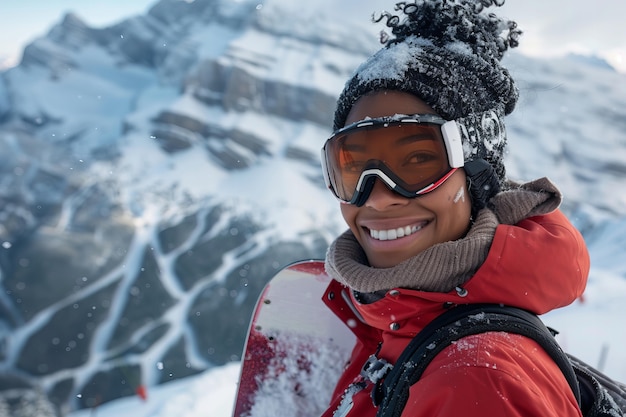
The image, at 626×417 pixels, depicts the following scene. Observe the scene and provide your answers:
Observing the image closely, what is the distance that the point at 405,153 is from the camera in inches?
60.1

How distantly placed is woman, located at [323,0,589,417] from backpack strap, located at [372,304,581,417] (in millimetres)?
24

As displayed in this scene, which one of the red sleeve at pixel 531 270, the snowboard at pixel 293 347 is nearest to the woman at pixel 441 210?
the red sleeve at pixel 531 270

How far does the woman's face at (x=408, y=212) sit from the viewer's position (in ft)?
4.68

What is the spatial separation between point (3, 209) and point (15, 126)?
3265cm

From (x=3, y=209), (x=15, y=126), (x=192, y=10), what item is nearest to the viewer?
(x=3, y=209)

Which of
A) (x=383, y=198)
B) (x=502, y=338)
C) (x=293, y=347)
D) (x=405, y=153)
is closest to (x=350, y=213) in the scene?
(x=383, y=198)

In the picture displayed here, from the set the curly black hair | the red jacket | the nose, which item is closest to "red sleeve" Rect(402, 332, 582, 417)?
the red jacket

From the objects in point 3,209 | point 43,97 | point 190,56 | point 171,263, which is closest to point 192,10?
point 190,56

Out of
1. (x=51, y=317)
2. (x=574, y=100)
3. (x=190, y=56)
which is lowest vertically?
(x=51, y=317)

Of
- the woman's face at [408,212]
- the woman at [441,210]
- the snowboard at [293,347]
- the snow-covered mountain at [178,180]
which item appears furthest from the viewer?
the snow-covered mountain at [178,180]

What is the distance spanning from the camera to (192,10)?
125m

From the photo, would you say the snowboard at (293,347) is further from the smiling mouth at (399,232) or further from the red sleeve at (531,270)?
→ the red sleeve at (531,270)

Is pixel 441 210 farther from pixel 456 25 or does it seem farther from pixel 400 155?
pixel 456 25

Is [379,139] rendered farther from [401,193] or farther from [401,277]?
[401,277]
